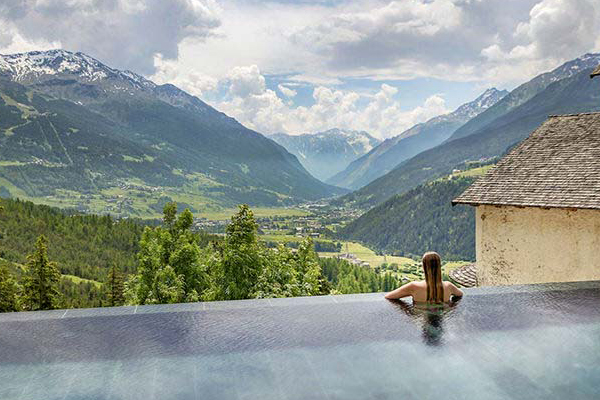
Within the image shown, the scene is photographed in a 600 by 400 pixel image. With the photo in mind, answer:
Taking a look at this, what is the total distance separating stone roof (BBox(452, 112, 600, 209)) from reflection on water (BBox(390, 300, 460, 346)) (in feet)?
35.8

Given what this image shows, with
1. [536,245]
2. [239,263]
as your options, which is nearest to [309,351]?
[536,245]

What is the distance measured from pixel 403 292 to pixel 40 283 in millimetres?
46507

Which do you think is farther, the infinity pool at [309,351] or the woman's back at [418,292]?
the woman's back at [418,292]

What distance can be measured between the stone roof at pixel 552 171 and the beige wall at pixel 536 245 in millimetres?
513

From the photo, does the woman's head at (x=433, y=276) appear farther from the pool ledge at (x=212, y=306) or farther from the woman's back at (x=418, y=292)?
the pool ledge at (x=212, y=306)

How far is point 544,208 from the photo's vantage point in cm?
1877

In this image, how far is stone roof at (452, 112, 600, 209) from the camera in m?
18.4

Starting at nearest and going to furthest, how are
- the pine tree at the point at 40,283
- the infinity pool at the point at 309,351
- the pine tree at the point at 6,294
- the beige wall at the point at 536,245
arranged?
the infinity pool at the point at 309,351 → the beige wall at the point at 536,245 → the pine tree at the point at 6,294 → the pine tree at the point at 40,283

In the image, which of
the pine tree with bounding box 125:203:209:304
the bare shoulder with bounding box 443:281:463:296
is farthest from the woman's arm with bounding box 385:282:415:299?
the pine tree with bounding box 125:203:209:304

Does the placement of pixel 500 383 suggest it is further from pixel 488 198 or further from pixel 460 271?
A: pixel 460 271

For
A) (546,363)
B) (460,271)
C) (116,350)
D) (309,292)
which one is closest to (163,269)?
(309,292)

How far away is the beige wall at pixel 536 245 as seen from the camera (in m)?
17.8

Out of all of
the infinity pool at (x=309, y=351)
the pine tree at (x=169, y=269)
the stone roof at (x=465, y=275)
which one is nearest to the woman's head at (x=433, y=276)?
the infinity pool at (x=309, y=351)

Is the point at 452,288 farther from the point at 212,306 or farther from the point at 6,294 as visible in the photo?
the point at 6,294
